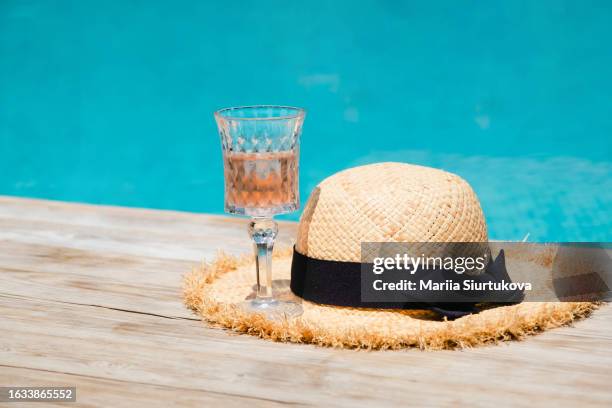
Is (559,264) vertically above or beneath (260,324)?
above

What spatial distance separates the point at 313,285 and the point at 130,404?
66 centimetres

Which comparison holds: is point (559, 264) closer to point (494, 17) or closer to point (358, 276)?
point (358, 276)

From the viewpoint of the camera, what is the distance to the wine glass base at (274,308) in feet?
6.18

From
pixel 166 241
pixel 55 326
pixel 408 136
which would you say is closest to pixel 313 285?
pixel 55 326

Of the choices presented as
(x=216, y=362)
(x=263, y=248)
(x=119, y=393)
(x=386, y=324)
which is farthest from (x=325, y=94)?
(x=119, y=393)

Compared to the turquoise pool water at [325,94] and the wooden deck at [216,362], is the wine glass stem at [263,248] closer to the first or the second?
the wooden deck at [216,362]

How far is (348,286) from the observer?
1892 millimetres

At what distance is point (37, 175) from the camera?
5.46 meters

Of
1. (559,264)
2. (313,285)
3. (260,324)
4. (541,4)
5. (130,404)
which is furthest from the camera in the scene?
(541,4)

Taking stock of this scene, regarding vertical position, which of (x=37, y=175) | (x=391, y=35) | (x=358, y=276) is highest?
(x=391, y=35)

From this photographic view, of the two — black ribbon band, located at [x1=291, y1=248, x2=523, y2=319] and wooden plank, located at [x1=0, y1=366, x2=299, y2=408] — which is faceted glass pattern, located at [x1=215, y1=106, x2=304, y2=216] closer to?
black ribbon band, located at [x1=291, y1=248, x2=523, y2=319]

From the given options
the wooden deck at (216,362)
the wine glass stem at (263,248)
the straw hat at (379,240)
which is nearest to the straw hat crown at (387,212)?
the straw hat at (379,240)

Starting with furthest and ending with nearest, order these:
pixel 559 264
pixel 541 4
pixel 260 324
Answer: pixel 541 4
pixel 559 264
pixel 260 324

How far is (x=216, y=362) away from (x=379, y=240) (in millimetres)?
496
